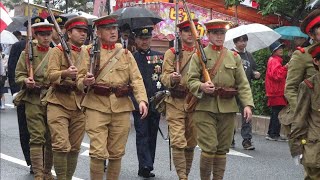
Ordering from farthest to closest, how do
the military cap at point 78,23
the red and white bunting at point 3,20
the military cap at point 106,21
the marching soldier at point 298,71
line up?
the military cap at point 78,23 < the military cap at point 106,21 < the red and white bunting at point 3,20 < the marching soldier at point 298,71

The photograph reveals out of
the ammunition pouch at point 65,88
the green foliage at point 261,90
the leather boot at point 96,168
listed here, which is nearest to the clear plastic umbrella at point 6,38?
the green foliage at point 261,90

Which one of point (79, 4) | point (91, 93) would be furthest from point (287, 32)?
point (79, 4)

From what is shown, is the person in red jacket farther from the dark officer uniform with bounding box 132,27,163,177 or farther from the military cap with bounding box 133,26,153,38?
the military cap with bounding box 133,26,153,38

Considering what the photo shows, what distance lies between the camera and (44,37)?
28.3ft

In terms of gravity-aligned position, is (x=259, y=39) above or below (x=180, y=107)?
above

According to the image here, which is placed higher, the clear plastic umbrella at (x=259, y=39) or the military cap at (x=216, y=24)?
the military cap at (x=216, y=24)

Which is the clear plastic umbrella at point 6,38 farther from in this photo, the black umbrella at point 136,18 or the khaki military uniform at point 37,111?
the khaki military uniform at point 37,111

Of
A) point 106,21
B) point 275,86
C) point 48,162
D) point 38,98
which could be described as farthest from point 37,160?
point 275,86

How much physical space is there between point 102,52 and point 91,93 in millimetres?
465

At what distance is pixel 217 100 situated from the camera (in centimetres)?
754

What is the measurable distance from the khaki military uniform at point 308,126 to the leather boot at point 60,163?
2.97 m

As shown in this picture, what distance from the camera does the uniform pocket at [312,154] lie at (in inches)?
220

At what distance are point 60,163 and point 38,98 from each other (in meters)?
1.13

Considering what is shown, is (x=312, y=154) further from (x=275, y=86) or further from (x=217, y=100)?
(x=275, y=86)
